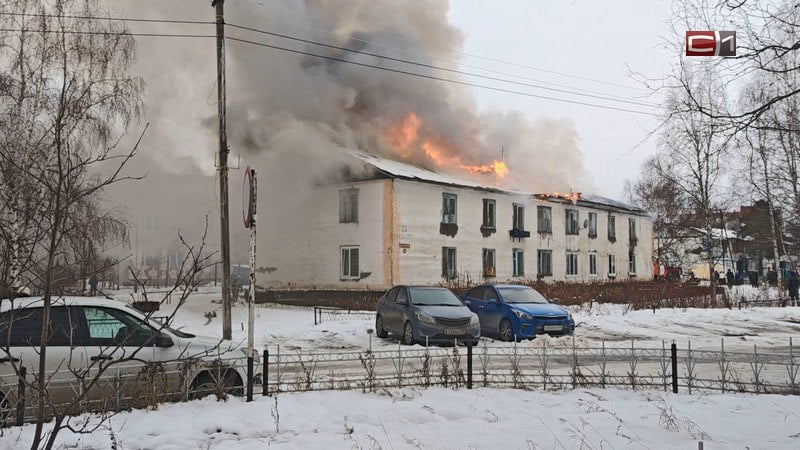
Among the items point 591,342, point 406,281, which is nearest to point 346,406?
point 591,342

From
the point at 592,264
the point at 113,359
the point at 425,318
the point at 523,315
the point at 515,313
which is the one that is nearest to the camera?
the point at 113,359

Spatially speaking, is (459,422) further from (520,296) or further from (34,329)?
(520,296)

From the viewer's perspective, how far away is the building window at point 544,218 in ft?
112

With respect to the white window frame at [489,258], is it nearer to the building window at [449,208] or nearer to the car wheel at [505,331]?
the building window at [449,208]

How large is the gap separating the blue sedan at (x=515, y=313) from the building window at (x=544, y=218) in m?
17.7

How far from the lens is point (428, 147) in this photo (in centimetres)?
3064

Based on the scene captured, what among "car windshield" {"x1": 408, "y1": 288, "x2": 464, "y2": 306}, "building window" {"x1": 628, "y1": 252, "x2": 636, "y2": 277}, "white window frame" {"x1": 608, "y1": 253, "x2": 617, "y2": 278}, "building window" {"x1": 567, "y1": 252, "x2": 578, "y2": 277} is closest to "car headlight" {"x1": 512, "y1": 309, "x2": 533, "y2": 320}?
"car windshield" {"x1": 408, "y1": 288, "x2": 464, "y2": 306}

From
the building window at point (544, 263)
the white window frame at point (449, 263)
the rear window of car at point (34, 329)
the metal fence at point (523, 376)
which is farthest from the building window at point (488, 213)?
the rear window of car at point (34, 329)

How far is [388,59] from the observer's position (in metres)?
28.8

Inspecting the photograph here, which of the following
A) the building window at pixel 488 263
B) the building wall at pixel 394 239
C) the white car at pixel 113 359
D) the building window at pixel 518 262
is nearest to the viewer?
the white car at pixel 113 359

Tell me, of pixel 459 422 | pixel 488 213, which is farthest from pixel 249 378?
pixel 488 213

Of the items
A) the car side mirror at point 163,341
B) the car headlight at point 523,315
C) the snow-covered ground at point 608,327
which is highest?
the car side mirror at point 163,341

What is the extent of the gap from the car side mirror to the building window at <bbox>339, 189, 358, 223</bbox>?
20.0 m

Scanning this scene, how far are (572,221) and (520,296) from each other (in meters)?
21.3
